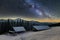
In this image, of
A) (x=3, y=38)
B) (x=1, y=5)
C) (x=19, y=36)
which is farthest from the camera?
(x=1, y=5)

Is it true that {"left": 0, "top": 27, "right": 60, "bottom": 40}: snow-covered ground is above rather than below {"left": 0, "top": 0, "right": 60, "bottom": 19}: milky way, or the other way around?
below

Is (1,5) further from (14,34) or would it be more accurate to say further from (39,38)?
(39,38)

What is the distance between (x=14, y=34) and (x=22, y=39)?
0.81 ft

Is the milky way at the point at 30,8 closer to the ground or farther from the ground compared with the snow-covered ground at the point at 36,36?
farther from the ground

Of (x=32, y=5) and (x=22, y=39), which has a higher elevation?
(x=32, y=5)

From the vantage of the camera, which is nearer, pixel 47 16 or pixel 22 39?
pixel 22 39

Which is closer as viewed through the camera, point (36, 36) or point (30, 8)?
point (36, 36)

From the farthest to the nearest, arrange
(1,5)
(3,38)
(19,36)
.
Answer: (1,5) < (19,36) < (3,38)

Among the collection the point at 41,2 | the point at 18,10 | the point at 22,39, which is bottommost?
the point at 22,39

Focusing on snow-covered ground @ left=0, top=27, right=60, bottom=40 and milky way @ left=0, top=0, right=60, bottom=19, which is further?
milky way @ left=0, top=0, right=60, bottom=19

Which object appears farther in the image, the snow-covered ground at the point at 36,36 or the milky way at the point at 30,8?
the milky way at the point at 30,8

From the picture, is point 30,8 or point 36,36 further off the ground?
point 30,8

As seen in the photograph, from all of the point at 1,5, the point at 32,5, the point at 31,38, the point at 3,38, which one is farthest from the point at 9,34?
the point at 32,5

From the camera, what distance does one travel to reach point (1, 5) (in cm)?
255
